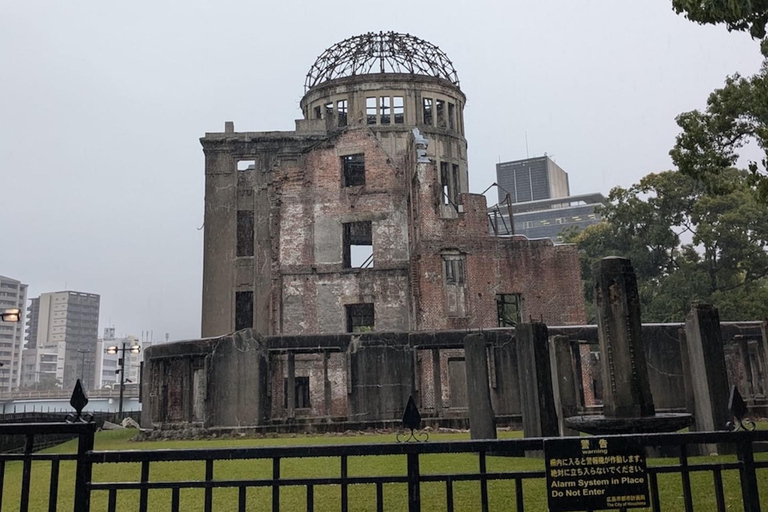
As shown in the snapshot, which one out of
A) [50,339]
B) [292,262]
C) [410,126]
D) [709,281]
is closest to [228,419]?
[292,262]

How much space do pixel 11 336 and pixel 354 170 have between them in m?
117

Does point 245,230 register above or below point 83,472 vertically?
above

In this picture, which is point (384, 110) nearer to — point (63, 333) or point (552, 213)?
point (552, 213)

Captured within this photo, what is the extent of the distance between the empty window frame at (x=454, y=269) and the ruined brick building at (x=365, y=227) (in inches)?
1.7

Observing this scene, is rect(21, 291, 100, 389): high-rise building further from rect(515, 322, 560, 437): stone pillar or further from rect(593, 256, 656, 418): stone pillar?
rect(593, 256, 656, 418): stone pillar

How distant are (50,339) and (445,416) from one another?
521 feet

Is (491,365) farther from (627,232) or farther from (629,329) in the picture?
(627,232)

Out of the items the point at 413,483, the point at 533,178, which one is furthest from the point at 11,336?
the point at 413,483

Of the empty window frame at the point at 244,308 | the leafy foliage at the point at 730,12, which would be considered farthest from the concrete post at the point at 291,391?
the leafy foliage at the point at 730,12

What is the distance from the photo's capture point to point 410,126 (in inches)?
1403

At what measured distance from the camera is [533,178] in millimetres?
138750

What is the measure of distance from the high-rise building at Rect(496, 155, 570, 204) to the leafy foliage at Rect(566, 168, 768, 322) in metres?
98.7

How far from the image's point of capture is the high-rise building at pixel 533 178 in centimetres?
13662

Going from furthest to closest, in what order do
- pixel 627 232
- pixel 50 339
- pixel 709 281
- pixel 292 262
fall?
1. pixel 50 339
2. pixel 627 232
3. pixel 709 281
4. pixel 292 262
